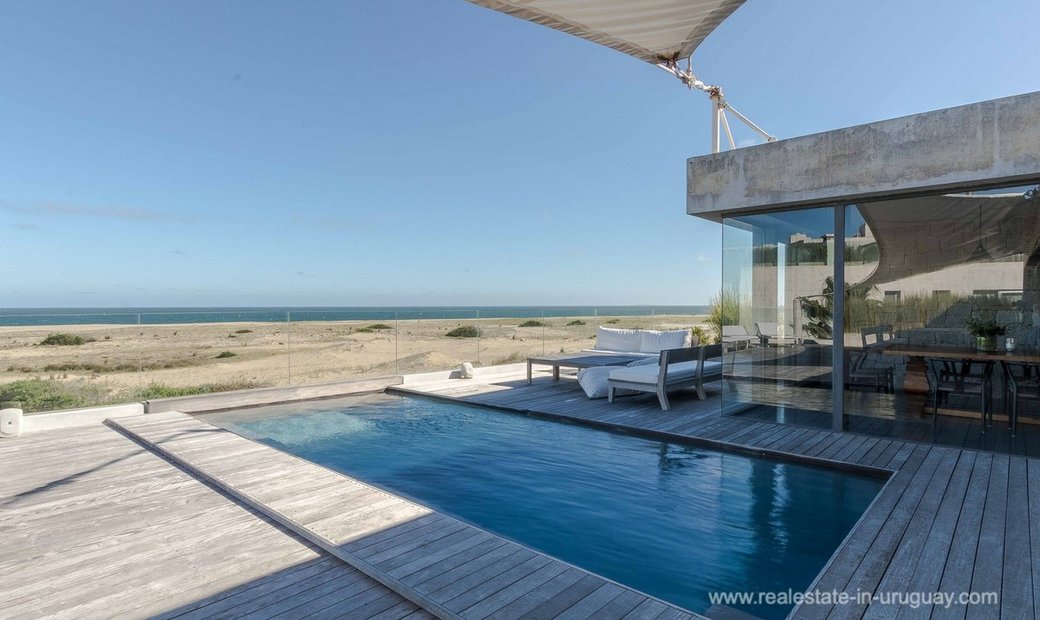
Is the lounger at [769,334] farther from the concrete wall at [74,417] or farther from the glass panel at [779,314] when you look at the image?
the concrete wall at [74,417]

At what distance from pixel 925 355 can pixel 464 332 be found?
1103cm

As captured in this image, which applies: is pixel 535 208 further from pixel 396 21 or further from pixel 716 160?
pixel 716 160

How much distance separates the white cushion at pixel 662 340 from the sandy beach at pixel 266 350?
8.93 feet

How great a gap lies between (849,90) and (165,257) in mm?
33445

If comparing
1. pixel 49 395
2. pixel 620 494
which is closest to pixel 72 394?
pixel 49 395

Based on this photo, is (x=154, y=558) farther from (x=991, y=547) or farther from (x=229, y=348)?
(x=229, y=348)

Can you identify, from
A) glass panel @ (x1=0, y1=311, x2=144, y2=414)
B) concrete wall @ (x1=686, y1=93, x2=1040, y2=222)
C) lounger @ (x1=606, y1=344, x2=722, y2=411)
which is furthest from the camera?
glass panel @ (x1=0, y1=311, x2=144, y2=414)

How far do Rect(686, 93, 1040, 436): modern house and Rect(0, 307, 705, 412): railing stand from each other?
9.96 ft

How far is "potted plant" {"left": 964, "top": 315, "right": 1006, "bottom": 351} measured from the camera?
4555mm

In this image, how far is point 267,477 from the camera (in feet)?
12.4

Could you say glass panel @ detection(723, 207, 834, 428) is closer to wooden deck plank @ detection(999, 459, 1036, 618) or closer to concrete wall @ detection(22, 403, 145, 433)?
wooden deck plank @ detection(999, 459, 1036, 618)

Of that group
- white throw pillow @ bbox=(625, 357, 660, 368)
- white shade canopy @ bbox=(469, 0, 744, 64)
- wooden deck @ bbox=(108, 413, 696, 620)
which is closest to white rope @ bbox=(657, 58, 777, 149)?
white shade canopy @ bbox=(469, 0, 744, 64)

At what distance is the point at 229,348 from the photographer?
Answer: 14.2m

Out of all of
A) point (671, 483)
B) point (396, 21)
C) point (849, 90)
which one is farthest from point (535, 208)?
point (671, 483)
